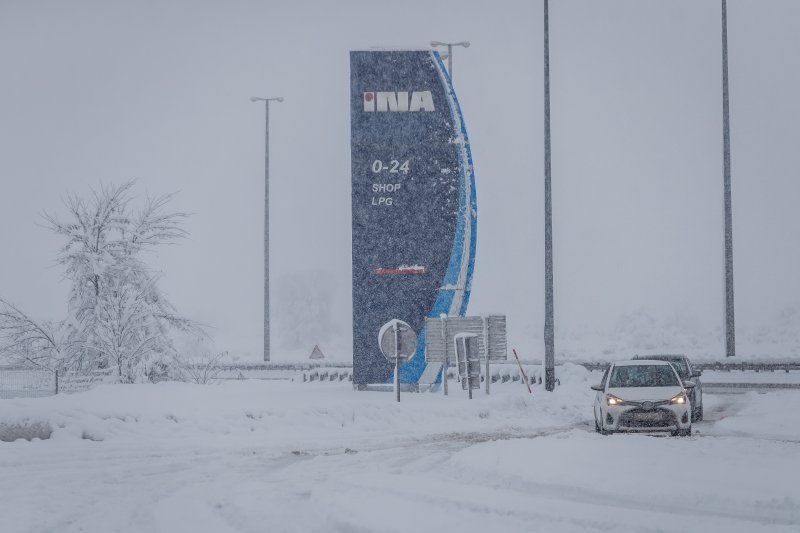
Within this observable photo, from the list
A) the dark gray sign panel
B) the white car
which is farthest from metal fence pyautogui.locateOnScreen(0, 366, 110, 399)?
the white car

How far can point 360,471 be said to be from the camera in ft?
46.4

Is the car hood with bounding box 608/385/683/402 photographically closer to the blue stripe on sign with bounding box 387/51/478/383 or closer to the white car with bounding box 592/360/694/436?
the white car with bounding box 592/360/694/436

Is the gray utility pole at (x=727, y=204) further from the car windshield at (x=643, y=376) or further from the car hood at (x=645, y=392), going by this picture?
the car hood at (x=645, y=392)

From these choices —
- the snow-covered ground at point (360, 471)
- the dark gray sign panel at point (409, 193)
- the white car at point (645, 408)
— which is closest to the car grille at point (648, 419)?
the white car at point (645, 408)

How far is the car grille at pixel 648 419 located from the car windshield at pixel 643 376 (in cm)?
128

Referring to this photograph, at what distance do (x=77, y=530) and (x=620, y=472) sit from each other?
6.26m

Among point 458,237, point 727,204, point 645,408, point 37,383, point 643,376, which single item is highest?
point 727,204

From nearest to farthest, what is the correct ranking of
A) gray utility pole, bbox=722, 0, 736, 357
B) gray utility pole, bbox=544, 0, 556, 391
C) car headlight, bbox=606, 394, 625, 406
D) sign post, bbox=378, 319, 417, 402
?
car headlight, bbox=606, 394, 625, 406, sign post, bbox=378, 319, 417, 402, gray utility pole, bbox=544, 0, 556, 391, gray utility pole, bbox=722, 0, 736, 357

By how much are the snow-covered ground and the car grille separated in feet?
4.78

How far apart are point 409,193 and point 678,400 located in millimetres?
13331

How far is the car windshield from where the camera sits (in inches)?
821

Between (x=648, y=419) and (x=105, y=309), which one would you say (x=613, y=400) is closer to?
(x=648, y=419)

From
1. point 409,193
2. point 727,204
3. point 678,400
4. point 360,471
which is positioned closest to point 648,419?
point 678,400

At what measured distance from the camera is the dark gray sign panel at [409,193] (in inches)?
1212
